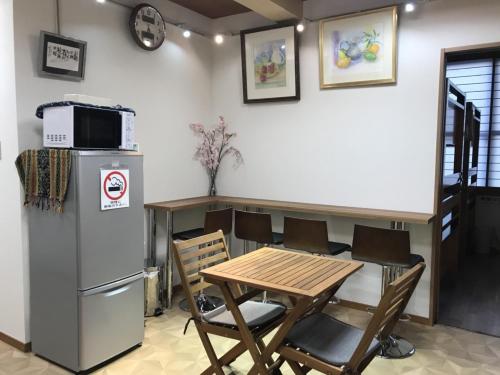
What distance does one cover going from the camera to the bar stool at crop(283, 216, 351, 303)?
3.48m

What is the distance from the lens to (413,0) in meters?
3.43

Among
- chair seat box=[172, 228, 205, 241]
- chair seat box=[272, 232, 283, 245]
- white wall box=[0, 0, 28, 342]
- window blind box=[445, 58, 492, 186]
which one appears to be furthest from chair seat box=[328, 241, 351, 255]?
window blind box=[445, 58, 492, 186]

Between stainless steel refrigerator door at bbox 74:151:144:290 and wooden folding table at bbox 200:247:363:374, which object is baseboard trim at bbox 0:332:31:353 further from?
wooden folding table at bbox 200:247:363:374

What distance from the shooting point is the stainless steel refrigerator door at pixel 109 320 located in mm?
2750

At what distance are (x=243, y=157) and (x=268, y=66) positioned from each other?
0.99 meters

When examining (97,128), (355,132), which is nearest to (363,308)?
(355,132)

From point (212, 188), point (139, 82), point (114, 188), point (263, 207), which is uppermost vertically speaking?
point (139, 82)

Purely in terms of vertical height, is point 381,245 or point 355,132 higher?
point 355,132

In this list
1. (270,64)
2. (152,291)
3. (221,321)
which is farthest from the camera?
(270,64)

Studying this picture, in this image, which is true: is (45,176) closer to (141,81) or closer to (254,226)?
(141,81)

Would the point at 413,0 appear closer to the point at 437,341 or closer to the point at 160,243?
the point at 437,341

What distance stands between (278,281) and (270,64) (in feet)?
8.98

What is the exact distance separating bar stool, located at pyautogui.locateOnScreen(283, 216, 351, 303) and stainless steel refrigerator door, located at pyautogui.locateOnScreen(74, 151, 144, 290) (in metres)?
1.27

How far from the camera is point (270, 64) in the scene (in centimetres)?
424
